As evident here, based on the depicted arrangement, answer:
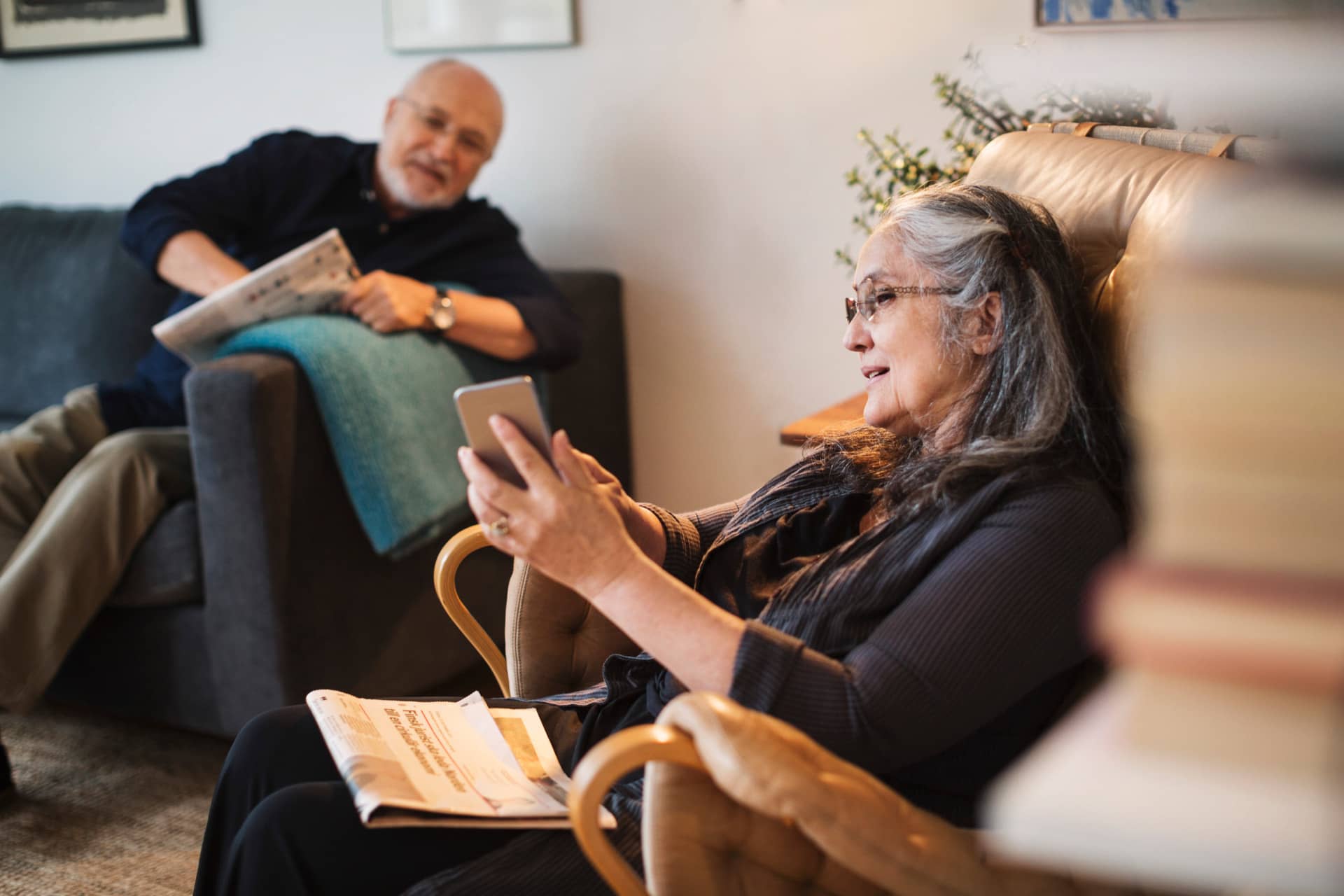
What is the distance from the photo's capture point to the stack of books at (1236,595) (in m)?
0.35

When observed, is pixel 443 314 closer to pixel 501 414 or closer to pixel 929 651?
pixel 501 414

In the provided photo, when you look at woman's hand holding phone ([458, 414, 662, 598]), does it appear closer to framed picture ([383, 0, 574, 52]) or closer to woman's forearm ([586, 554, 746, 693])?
woman's forearm ([586, 554, 746, 693])

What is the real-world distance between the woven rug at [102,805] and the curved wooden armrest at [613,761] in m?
1.26

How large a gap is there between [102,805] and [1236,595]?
221 cm

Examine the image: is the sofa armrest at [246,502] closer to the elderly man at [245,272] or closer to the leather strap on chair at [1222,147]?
the elderly man at [245,272]

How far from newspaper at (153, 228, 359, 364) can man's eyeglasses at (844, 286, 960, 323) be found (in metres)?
1.22

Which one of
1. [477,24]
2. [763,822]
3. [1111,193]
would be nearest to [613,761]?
[763,822]

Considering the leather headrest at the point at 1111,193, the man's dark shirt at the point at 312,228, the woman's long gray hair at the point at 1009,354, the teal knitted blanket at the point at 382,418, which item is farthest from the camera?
the man's dark shirt at the point at 312,228

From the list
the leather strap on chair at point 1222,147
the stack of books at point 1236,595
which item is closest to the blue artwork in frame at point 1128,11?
the leather strap on chair at point 1222,147

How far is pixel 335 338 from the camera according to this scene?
86.4 inches

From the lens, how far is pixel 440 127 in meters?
2.65

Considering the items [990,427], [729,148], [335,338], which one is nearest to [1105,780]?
[990,427]

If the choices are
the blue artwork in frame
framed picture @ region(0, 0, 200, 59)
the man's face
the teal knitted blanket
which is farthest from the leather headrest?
framed picture @ region(0, 0, 200, 59)

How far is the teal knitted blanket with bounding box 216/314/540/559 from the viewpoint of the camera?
2164mm
